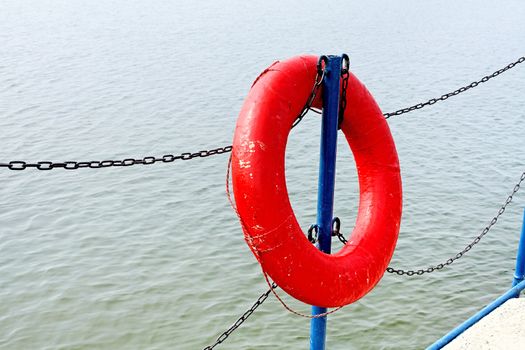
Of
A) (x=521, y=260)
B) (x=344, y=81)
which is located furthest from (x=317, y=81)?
(x=521, y=260)

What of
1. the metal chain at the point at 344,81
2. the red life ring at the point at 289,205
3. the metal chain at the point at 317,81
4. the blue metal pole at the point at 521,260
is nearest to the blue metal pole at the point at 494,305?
the blue metal pole at the point at 521,260

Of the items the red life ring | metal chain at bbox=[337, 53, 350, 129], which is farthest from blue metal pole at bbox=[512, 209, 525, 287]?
metal chain at bbox=[337, 53, 350, 129]

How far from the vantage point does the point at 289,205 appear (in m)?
2.68

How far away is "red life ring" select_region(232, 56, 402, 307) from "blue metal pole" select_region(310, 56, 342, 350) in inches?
2.8

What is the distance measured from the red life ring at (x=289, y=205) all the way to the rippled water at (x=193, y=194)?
2713 mm

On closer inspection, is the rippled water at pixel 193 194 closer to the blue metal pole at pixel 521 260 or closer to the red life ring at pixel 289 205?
the blue metal pole at pixel 521 260

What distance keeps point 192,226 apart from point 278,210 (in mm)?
5044

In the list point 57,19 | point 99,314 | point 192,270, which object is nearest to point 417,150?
point 192,270

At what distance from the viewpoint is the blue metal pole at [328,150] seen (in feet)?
9.23

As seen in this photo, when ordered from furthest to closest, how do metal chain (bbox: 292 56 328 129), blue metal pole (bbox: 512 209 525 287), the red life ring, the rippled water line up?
the rippled water < blue metal pole (bbox: 512 209 525 287) < metal chain (bbox: 292 56 328 129) < the red life ring

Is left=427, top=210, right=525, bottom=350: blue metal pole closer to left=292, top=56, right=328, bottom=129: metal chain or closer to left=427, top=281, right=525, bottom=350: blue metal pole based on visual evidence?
left=427, top=281, right=525, bottom=350: blue metal pole

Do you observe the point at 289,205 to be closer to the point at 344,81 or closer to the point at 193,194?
the point at 344,81

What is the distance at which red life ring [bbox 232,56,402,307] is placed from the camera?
2.58 m

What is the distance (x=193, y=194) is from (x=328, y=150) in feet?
18.5
